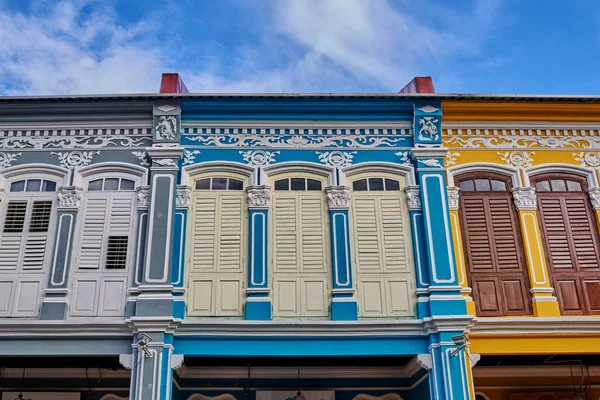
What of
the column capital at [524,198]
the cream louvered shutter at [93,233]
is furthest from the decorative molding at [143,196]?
the column capital at [524,198]

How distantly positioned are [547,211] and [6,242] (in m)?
8.85

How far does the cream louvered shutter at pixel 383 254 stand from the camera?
35.9 ft

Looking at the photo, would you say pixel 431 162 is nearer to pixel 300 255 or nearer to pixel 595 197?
pixel 300 255

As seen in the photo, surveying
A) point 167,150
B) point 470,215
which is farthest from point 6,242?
point 470,215

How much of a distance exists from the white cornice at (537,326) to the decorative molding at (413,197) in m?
2.08

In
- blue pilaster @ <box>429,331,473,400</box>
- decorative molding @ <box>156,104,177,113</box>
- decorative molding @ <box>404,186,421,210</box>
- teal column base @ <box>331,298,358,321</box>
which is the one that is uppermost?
decorative molding @ <box>156,104,177,113</box>

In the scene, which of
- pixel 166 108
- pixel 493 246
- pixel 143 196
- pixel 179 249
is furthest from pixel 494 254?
pixel 166 108

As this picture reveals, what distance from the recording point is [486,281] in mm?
11273

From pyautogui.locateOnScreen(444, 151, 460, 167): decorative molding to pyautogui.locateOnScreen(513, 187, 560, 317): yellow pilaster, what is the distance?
3.66 ft

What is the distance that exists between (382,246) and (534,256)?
2464mm

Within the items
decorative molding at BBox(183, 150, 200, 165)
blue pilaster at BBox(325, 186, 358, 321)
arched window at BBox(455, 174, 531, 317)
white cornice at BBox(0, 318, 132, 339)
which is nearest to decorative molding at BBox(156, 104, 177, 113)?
decorative molding at BBox(183, 150, 200, 165)

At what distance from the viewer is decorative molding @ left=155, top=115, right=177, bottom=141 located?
11812mm

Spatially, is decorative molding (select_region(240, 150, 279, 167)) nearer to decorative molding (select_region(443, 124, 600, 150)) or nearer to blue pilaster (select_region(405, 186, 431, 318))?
blue pilaster (select_region(405, 186, 431, 318))

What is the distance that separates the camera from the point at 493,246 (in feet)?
37.8
